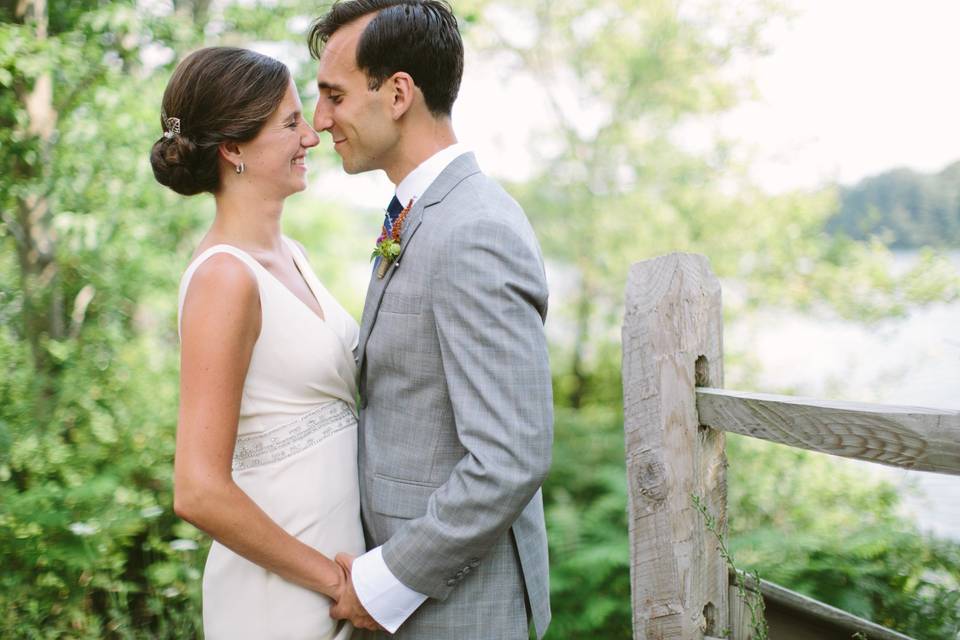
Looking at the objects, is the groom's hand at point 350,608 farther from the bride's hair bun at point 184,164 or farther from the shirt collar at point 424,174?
the bride's hair bun at point 184,164

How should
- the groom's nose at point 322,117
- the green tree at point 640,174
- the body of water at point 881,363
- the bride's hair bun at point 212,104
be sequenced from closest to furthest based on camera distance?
the bride's hair bun at point 212,104 < the groom's nose at point 322,117 < the body of water at point 881,363 < the green tree at point 640,174

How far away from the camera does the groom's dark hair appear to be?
A: 199 centimetres

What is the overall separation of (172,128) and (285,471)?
35.4 inches

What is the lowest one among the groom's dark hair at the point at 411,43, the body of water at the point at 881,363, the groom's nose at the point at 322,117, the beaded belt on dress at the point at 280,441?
the body of water at the point at 881,363

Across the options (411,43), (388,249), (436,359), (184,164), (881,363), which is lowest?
(881,363)

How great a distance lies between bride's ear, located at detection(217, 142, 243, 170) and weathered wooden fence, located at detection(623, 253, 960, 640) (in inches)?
40.2

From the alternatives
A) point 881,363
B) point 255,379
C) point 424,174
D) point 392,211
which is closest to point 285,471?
point 255,379

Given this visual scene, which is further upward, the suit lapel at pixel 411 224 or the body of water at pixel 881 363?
the suit lapel at pixel 411 224

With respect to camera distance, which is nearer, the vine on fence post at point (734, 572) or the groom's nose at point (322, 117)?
the vine on fence post at point (734, 572)

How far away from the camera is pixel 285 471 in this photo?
1902mm

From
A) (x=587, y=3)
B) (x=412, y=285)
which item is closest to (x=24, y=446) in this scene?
(x=412, y=285)

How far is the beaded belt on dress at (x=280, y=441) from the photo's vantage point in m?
1.90

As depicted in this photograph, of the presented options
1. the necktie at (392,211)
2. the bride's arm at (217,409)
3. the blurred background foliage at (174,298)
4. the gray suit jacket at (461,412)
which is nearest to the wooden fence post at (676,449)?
the gray suit jacket at (461,412)

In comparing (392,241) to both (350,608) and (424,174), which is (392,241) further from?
(350,608)
